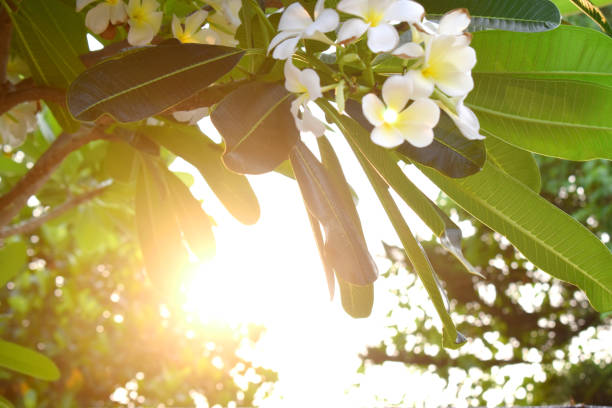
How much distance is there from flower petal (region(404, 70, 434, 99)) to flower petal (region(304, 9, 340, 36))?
0.07 meters

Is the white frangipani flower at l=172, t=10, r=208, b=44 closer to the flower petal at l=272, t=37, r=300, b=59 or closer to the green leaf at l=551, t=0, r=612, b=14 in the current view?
the flower petal at l=272, t=37, r=300, b=59

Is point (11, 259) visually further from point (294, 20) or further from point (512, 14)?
point (512, 14)

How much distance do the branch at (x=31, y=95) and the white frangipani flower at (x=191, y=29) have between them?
152mm

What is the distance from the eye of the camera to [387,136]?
1.49 feet

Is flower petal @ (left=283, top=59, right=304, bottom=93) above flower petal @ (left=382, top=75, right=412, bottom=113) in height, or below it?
above

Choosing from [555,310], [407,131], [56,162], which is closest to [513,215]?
[407,131]

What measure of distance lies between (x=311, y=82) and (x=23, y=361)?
2.46 feet

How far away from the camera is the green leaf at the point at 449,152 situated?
52 cm

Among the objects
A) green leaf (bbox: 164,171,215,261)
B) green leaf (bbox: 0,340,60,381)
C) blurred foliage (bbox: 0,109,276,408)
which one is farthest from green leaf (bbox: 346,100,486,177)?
blurred foliage (bbox: 0,109,276,408)

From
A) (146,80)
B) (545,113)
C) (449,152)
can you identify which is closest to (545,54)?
(545,113)

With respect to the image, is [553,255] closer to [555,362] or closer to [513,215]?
[513,215]

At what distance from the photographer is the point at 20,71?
0.89 m

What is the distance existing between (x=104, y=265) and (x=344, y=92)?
3.54 m

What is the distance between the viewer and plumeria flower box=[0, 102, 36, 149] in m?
0.86
